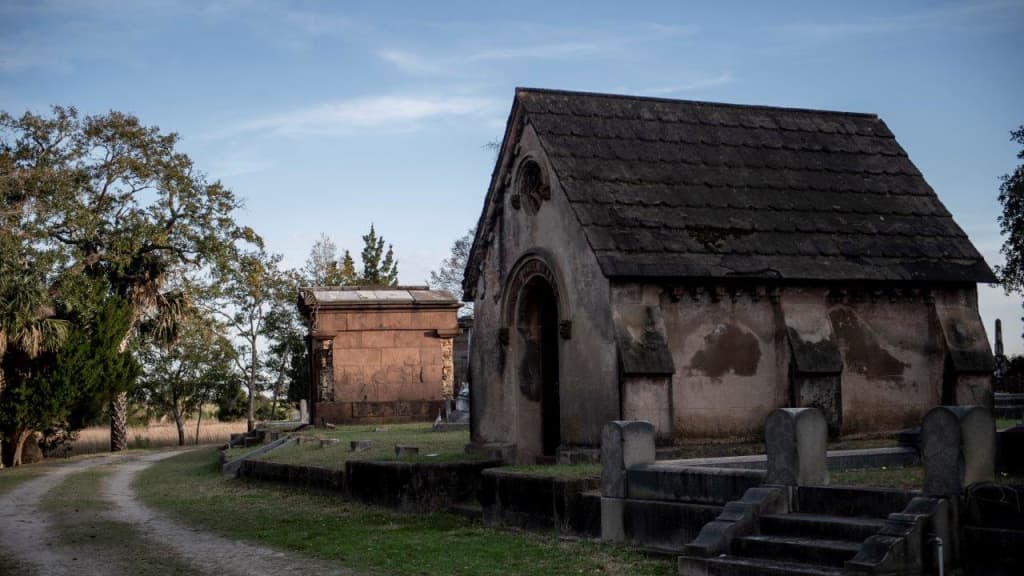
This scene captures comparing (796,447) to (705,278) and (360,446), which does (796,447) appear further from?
(360,446)

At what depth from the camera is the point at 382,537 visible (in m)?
15.2

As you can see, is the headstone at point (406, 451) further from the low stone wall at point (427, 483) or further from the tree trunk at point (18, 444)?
the tree trunk at point (18, 444)

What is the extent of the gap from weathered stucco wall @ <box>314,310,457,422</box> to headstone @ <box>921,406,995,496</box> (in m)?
29.4

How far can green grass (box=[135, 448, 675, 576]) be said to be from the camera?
12.4 meters

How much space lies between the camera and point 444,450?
22.0 metres

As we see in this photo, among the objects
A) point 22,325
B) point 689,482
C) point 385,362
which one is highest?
point 22,325

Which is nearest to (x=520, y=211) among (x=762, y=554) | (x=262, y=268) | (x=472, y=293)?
(x=472, y=293)

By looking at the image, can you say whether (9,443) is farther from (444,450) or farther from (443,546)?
(443,546)

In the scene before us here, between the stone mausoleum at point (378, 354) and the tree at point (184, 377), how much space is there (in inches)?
524

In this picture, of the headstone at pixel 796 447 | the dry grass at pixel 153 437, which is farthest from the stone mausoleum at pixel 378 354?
the headstone at pixel 796 447

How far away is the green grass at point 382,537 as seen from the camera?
40.7 ft

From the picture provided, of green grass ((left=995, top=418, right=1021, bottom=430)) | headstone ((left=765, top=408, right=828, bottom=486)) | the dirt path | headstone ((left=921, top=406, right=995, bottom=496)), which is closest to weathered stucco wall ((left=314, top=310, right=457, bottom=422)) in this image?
the dirt path

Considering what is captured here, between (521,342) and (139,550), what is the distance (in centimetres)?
730

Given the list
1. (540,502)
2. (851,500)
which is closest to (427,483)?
(540,502)
